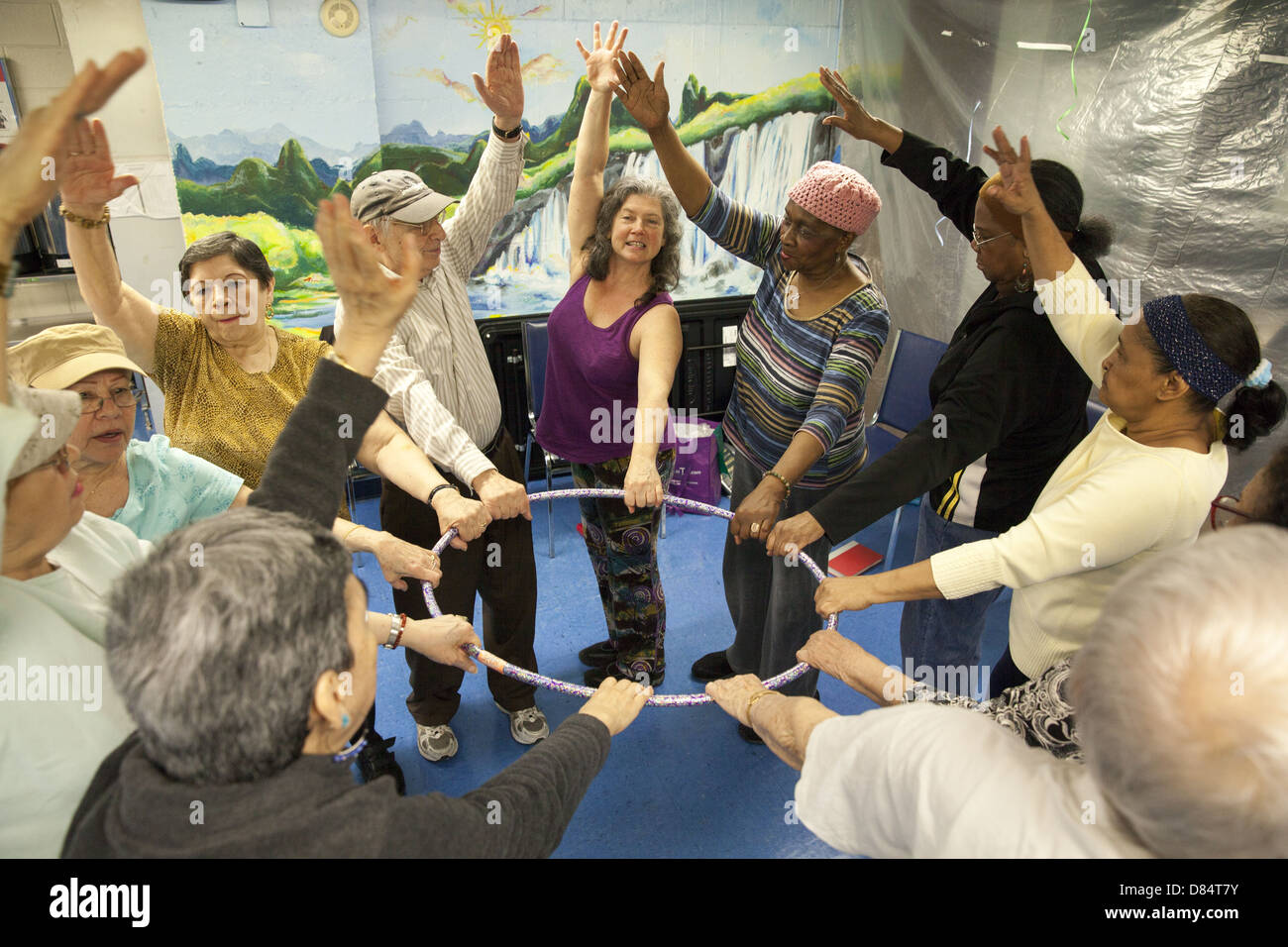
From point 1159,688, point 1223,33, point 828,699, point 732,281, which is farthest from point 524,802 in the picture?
point 732,281

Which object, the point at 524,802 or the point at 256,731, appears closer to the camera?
the point at 256,731

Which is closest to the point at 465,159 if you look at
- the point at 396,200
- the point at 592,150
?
the point at 592,150

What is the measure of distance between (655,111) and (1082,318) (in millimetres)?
1562

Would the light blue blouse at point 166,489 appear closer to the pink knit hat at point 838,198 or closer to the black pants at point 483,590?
the black pants at point 483,590

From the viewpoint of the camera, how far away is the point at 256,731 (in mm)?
975

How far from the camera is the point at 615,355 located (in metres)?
2.75

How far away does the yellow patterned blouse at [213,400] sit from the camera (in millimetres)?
2275

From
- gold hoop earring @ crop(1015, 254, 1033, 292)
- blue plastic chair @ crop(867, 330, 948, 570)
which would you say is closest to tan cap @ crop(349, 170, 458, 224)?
gold hoop earring @ crop(1015, 254, 1033, 292)

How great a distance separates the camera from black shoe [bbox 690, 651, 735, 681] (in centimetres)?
357

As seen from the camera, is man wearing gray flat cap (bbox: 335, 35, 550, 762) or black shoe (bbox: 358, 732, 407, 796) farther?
black shoe (bbox: 358, 732, 407, 796)

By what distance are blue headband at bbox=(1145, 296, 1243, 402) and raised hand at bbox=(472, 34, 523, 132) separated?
210cm

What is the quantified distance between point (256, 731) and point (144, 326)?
5.95 ft

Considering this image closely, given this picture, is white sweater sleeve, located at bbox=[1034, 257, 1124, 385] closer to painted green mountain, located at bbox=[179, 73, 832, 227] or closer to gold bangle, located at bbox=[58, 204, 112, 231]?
gold bangle, located at bbox=[58, 204, 112, 231]
